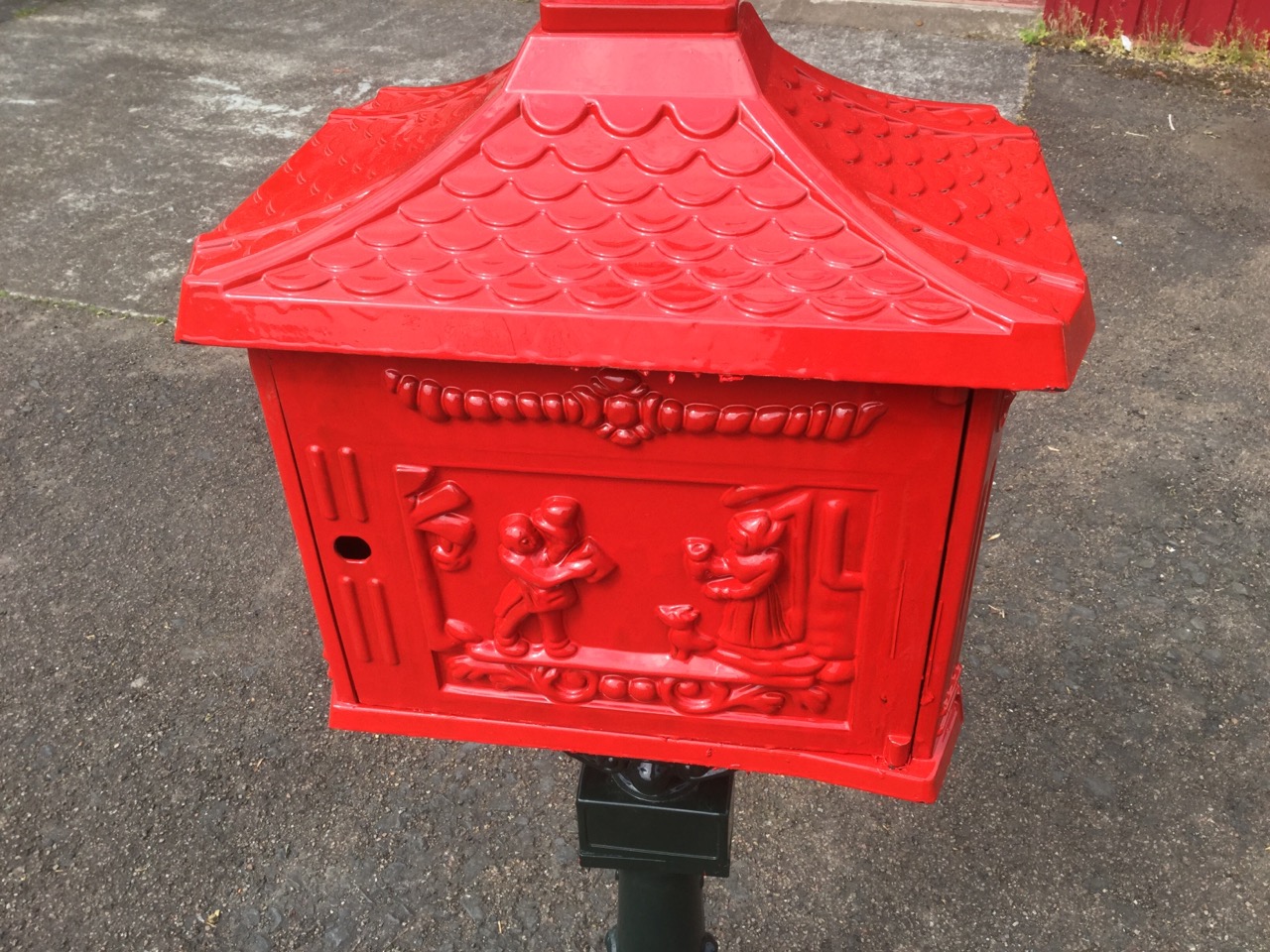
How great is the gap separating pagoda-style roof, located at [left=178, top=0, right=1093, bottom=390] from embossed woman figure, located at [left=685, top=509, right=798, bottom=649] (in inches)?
8.5

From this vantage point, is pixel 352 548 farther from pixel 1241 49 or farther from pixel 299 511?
pixel 1241 49

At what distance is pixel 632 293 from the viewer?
889 millimetres

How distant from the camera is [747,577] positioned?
1.07 metres

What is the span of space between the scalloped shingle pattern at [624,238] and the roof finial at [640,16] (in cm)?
7

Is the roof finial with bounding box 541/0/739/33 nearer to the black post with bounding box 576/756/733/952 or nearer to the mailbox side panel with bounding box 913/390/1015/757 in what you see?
the mailbox side panel with bounding box 913/390/1015/757

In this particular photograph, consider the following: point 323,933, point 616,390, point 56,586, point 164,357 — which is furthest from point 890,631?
point 164,357

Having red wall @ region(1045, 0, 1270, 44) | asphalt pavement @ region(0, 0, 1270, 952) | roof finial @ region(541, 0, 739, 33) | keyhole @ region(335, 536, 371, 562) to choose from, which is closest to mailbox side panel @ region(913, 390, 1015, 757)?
roof finial @ region(541, 0, 739, 33)

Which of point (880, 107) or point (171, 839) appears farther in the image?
point (171, 839)

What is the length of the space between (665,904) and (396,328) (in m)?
0.99

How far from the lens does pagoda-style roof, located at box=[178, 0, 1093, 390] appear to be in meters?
0.87

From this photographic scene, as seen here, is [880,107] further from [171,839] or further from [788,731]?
[171,839]

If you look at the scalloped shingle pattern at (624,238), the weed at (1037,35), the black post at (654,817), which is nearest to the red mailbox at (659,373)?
the scalloped shingle pattern at (624,238)

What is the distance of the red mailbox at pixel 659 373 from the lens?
0.89 meters

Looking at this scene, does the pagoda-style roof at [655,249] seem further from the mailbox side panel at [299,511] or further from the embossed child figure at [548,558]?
the embossed child figure at [548,558]
